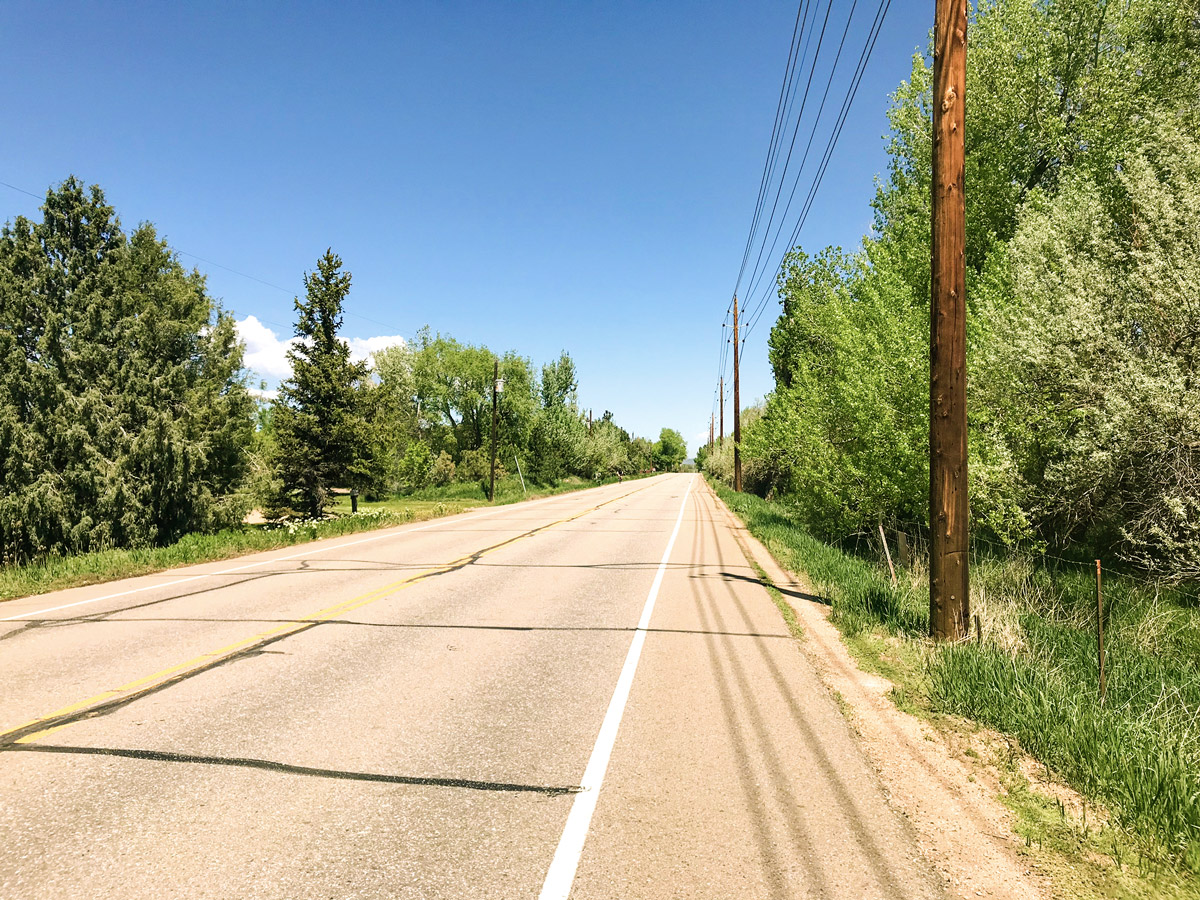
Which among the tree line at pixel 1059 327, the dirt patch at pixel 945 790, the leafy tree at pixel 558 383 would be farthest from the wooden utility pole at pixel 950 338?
the leafy tree at pixel 558 383

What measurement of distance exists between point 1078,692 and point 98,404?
2373cm

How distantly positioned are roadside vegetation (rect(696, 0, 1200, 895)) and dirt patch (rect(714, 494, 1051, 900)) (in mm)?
265

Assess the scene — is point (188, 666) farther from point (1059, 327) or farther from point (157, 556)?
point (1059, 327)

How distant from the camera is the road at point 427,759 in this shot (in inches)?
115

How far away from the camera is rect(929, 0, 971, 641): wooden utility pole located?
641 centimetres

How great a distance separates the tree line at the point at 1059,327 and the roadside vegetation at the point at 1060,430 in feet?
0.18

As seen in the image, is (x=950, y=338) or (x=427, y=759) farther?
(x=950, y=338)

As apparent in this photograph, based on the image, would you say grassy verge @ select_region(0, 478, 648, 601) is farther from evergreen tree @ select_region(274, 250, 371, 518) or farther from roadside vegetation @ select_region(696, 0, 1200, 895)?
roadside vegetation @ select_region(696, 0, 1200, 895)

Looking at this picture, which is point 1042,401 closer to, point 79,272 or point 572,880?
point 572,880

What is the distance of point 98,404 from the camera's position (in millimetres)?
18500

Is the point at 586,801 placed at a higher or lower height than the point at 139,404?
lower

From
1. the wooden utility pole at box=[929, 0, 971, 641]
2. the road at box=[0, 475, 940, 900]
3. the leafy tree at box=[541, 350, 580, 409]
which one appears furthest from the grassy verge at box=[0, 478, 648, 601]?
the leafy tree at box=[541, 350, 580, 409]

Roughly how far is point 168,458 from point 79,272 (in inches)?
306

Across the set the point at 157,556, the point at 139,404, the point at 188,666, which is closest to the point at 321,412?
the point at 139,404
